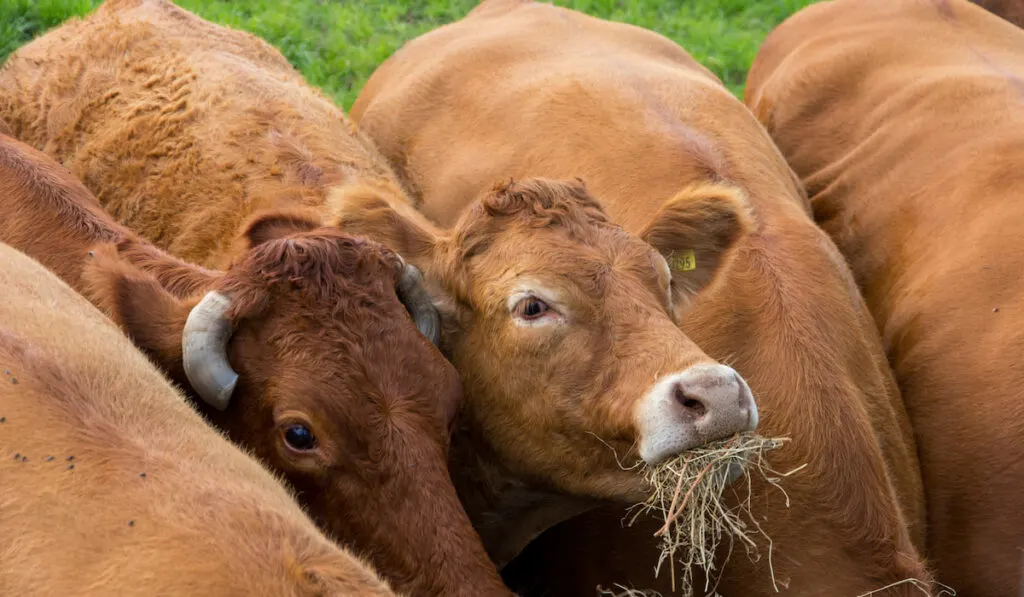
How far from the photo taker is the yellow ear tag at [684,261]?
446cm

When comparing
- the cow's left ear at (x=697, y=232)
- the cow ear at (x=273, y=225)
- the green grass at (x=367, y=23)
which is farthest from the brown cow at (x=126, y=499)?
the green grass at (x=367, y=23)

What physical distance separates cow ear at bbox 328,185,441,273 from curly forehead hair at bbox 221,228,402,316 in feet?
1.35

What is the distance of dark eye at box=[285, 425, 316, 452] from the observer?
3545mm

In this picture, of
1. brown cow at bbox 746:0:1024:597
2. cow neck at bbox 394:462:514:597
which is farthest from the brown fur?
brown cow at bbox 746:0:1024:597

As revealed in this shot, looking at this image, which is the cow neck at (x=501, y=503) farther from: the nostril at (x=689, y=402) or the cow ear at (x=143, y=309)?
the cow ear at (x=143, y=309)

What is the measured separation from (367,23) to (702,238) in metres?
6.13

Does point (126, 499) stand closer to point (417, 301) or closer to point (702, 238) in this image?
point (417, 301)

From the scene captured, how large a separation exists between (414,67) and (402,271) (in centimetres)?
324

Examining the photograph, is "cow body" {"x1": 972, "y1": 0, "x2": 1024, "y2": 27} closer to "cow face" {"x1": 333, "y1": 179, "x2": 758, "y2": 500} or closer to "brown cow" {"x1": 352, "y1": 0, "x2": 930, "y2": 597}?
"brown cow" {"x1": 352, "y1": 0, "x2": 930, "y2": 597}

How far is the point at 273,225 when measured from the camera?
4.45 m

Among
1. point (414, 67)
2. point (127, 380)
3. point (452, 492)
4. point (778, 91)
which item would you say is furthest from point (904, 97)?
point (127, 380)

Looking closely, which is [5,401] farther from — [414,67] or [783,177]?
[414,67]

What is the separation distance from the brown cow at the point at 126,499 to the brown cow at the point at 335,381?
0.37m

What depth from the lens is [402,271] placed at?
160 inches
